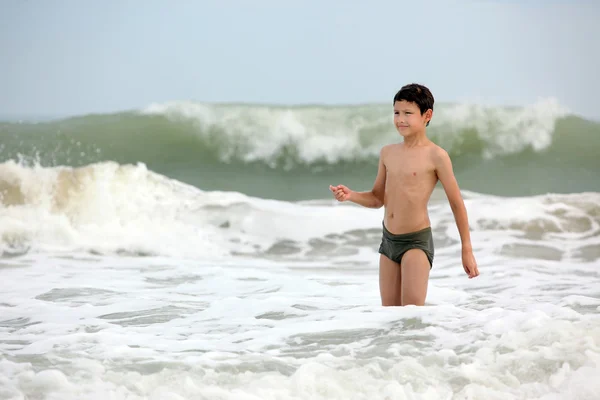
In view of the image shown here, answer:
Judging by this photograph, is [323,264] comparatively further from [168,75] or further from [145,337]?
[168,75]

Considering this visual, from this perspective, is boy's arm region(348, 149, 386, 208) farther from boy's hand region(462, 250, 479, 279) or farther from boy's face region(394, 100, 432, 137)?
boy's hand region(462, 250, 479, 279)

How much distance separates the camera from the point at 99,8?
7859 millimetres

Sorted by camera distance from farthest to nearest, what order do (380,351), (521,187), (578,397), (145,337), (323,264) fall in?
(521,187)
(323,264)
(145,337)
(380,351)
(578,397)

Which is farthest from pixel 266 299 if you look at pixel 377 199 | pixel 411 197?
pixel 411 197

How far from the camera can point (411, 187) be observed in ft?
8.86

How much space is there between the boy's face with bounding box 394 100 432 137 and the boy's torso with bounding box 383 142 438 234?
8 centimetres

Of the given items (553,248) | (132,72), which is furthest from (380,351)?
(132,72)

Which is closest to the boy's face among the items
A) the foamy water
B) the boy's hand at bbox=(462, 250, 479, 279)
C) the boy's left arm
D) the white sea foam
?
the boy's left arm

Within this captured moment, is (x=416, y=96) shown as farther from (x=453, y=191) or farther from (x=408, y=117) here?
(x=453, y=191)

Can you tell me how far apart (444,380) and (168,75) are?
6.27 m

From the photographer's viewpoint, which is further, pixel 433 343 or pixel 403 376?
pixel 433 343

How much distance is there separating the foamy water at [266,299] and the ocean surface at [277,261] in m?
0.01

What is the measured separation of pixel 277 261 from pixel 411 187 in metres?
2.95

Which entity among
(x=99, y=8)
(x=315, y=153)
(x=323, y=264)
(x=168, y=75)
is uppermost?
(x=99, y=8)
